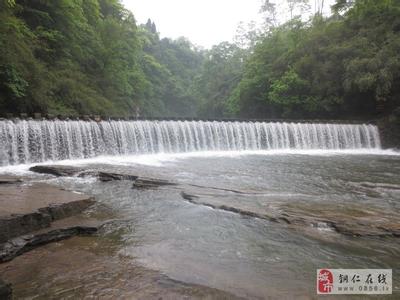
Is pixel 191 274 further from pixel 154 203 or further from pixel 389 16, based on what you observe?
pixel 389 16

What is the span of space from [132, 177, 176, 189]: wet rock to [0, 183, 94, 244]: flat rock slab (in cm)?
155

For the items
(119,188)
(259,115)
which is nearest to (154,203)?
(119,188)

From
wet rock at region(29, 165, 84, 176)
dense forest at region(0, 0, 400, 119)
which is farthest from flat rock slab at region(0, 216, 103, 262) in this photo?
dense forest at region(0, 0, 400, 119)

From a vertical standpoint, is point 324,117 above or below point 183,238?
above

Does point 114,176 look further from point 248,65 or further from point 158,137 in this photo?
point 248,65

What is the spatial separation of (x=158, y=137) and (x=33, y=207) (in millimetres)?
10374

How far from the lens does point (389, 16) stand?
19.7 metres

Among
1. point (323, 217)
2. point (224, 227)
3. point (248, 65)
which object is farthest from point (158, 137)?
point (248, 65)

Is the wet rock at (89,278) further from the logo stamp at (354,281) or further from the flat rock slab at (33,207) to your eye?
the logo stamp at (354,281)

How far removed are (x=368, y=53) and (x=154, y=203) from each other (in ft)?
63.7

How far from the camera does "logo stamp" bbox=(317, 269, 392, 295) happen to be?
2.77 metres

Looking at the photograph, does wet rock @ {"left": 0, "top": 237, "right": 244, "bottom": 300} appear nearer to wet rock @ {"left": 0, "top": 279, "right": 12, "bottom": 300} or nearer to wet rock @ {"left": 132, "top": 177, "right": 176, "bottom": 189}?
wet rock @ {"left": 0, "top": 279, "right": 12, "bottom": 300}

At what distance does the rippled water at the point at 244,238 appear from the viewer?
9.78 feet

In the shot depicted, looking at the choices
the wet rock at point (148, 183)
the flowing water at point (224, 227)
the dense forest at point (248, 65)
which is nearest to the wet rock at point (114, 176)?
the flowing water at point (224, 227)
